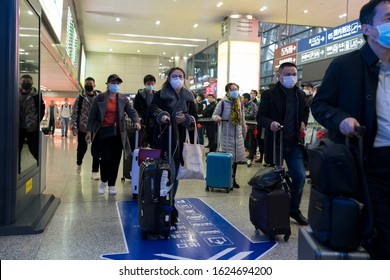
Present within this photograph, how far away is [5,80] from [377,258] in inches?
123

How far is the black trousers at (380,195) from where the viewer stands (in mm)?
1515

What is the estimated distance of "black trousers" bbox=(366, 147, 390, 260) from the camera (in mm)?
1515

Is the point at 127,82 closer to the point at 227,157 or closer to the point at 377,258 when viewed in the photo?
the point at 227,157

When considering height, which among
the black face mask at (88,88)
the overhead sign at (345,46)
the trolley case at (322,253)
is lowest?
the trolley case at (322,253)

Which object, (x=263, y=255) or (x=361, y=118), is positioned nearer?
(x=361, y=118)

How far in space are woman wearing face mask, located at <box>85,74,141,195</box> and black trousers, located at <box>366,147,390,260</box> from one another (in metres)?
3.40

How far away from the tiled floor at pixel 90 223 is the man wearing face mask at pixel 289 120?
0.43 m

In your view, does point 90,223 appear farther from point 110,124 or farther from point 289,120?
point 289,120

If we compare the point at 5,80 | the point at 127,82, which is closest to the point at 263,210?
the point at 5,80

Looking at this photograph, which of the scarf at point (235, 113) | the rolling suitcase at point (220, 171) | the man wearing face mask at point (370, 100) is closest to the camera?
the man wearing face mask at point (370, 100)

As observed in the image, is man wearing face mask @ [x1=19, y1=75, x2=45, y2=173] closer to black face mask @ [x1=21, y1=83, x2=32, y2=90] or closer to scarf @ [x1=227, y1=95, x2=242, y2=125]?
black face mask @ [x1=21, y1=83, x2=32, y2=90]

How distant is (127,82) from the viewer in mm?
25891

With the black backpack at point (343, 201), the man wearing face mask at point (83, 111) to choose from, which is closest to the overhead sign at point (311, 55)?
the man wearing face mask at point (83, 111)

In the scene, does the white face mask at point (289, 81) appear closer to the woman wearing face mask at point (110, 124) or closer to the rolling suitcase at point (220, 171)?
the rolling suitcase at point (220, 171)
